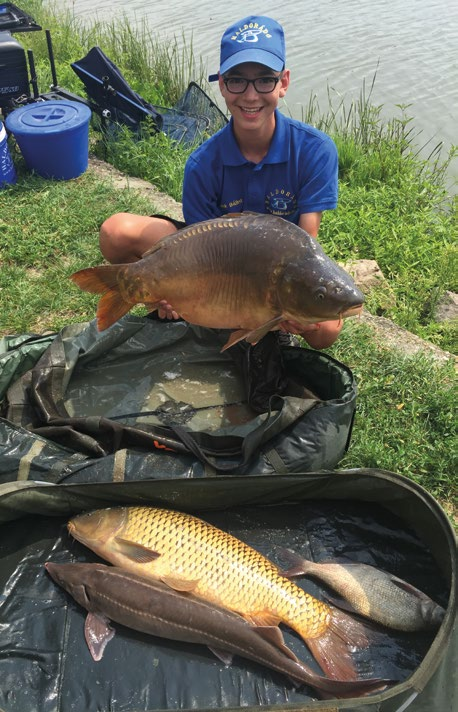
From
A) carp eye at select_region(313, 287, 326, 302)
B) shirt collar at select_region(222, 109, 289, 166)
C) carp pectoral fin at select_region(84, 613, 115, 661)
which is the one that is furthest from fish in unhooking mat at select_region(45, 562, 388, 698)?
shirt collar at select_region(222, 109, 289, 166)

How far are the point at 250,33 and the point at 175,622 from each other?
2.07 m

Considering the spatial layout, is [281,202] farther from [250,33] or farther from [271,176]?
[250,33]

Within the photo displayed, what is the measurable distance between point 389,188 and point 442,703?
13.1 feet

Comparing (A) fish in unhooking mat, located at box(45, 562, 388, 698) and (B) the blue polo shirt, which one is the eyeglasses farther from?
(A) fish in unhooking mat, located at box(45, 562, 388, 698)

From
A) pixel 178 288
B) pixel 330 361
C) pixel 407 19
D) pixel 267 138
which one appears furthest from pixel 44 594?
pixel 407 19

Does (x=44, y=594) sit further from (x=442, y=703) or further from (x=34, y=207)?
(x=34, y=207)

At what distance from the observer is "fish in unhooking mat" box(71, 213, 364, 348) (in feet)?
5.90

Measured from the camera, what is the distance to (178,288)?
200cm

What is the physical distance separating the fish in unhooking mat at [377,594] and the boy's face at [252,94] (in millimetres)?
1639

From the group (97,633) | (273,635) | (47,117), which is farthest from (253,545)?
(47,117)

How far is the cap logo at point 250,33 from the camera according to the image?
2291mm

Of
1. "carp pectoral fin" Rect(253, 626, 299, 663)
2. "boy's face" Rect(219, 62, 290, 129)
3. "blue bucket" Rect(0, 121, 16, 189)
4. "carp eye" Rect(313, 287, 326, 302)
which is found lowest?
"carp pectoral fin" Rect(253, 626, 299, 663)

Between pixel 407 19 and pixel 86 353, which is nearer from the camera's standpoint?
pixel 86 353

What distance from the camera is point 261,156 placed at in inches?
101
